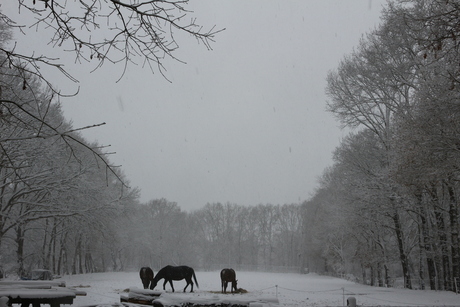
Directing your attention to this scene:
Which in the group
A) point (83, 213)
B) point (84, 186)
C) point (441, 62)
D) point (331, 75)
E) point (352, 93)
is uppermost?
point (331, 75)

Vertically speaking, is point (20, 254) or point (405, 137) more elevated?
point (405, 137)

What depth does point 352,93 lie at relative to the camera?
21641 millimetres

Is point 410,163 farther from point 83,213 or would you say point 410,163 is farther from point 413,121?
point 83,213

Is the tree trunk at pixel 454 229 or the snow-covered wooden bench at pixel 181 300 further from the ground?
the tree trunk at pixel 454 229

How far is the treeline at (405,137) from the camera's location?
12711 millimetres

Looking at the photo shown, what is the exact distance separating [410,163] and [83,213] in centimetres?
1590

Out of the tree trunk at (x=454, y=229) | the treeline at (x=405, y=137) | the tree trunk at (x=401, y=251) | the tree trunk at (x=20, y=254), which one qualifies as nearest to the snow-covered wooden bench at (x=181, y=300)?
the treeline at (x=405, y=137)

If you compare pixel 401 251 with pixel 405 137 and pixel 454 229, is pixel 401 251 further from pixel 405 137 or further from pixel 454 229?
pixel 405 137

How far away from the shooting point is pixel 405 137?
14.8m

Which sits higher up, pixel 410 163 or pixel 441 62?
pixel 441 62

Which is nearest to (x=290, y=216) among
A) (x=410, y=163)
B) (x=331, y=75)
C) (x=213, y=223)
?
(x=213, y=223)

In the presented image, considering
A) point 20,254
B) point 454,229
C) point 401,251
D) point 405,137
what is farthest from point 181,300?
point 20,254

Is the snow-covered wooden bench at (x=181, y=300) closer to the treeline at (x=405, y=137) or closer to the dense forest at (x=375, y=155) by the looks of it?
the dense forest at (x=375, y=155)

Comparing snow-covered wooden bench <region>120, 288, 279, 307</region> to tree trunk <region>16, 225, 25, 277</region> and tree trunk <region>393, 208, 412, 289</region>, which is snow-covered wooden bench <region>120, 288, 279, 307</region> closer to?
tree trunk <region>393, 208, 412, 289</region>
